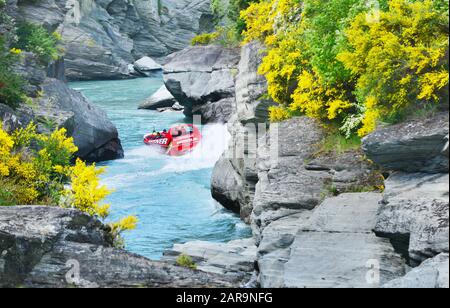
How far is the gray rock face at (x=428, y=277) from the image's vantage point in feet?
24.2

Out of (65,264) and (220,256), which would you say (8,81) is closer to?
(220,256)

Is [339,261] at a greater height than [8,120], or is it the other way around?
[8,120]

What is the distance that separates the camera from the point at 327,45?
1527cm

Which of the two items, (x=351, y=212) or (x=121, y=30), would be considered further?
(x=121, y=30)

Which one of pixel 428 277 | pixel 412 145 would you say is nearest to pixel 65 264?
pixel 428 277

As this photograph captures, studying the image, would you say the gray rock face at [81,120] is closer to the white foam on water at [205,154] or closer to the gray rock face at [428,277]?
the white foam on water at [205,154]

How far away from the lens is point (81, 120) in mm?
28969

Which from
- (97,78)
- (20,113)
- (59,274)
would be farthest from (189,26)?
(59,274)

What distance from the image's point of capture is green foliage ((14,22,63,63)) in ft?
95.9

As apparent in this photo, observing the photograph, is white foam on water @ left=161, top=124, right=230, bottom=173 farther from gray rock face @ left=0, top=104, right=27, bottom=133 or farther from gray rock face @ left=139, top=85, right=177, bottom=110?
gray rock face @ left=0, top=104, right=27, bottom=133

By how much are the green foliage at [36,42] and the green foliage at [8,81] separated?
4.44m

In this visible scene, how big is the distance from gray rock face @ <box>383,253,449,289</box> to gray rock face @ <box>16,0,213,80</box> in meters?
56.6

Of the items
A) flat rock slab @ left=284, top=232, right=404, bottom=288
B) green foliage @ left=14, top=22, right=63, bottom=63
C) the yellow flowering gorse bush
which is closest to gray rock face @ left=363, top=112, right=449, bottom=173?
flat rock slab @ left=284, top=232, right=404, bottom=288

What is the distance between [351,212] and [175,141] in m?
23.4
